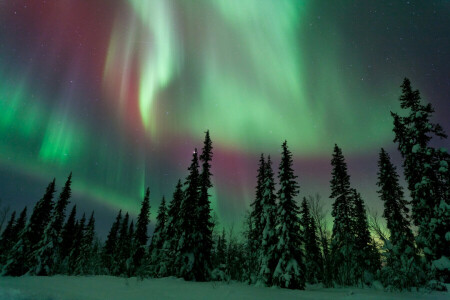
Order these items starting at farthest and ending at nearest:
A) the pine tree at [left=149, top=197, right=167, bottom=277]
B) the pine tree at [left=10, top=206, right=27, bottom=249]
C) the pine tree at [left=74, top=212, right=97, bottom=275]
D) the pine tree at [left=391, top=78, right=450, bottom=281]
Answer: the pine tree at [left=10, top=206, right=27, bottom=249], the pine tree at [left=74, top=212, right=97, bottom=275], the pine tree at [left=149, top=197, right=167, bottom=277], the pine tree at [left=391, top=78, right=450, bottom=281]

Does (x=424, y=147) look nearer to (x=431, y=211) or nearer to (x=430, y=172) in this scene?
(x=430, y=172)

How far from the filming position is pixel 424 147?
1975 centimetres

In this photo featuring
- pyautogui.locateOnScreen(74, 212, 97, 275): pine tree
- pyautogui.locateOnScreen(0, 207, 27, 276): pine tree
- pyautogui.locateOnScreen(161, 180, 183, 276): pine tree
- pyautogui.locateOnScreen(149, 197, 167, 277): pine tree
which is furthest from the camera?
pyautogui.locateOnScreen(74, 212, 97, 275): pine tree

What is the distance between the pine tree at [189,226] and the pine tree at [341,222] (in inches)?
563

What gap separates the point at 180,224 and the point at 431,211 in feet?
73.5

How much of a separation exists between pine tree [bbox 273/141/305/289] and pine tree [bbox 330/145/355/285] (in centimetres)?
525

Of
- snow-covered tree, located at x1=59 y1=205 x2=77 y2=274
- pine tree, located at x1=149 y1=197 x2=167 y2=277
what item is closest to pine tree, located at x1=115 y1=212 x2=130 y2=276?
pine tree, located at x1=149 y1=197 x2=167 y2=277

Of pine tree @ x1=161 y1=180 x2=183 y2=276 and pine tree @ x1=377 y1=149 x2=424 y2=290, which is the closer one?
pine tree @ x1=377 y1=149 x2=424 y2=290

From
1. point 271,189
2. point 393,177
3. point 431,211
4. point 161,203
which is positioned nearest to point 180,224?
point 271,189

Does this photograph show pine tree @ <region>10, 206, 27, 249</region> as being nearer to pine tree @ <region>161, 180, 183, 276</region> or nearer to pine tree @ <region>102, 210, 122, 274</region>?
pine tree @ <region>102, 210, 122, 274</region>

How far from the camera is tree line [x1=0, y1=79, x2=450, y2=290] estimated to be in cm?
1866

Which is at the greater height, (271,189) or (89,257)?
(271,189)

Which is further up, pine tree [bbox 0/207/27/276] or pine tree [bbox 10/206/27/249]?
pine tree [bbox 10/206/27/249]

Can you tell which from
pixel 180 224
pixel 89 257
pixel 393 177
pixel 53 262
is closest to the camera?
pixel 180 224
